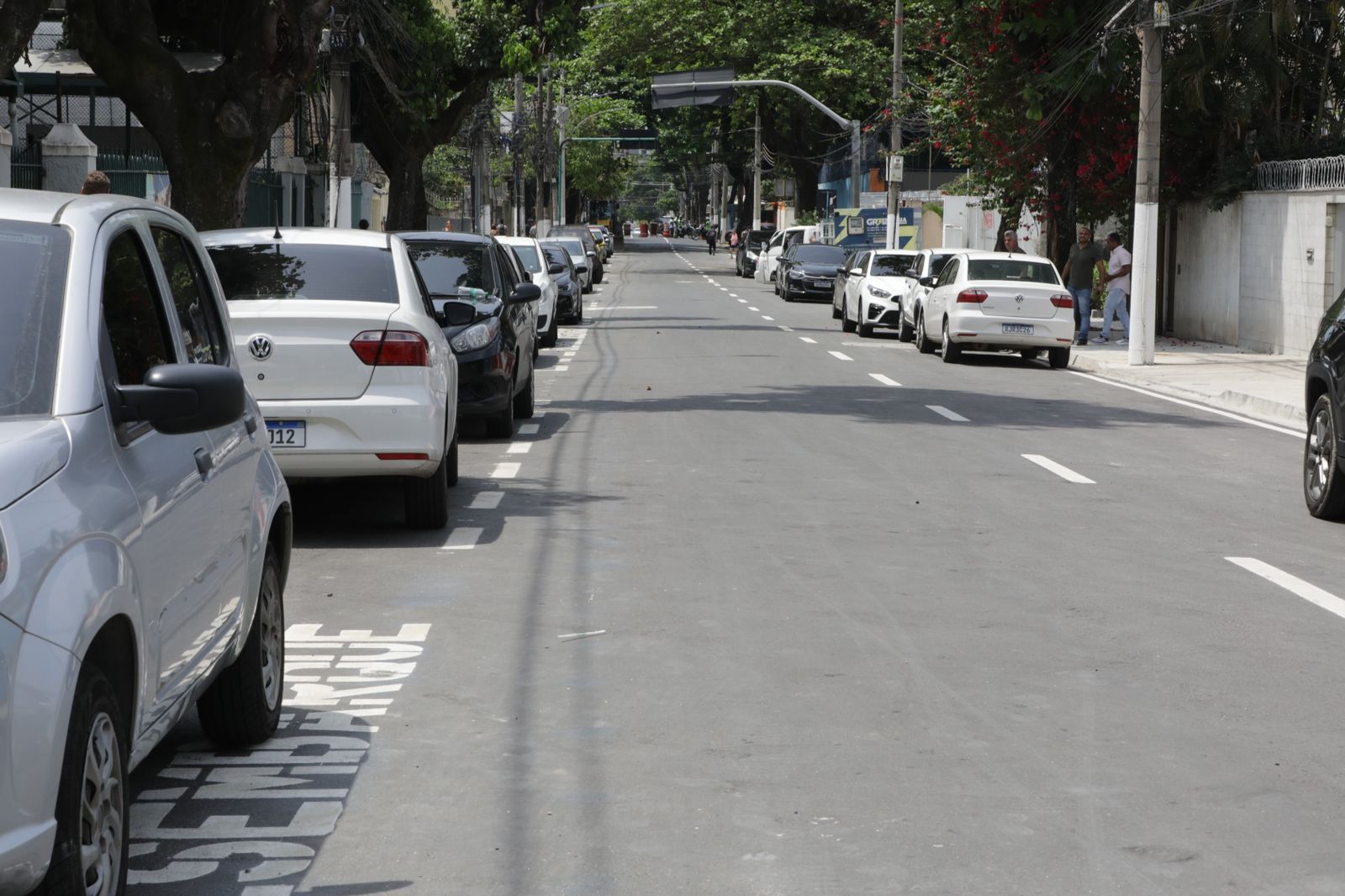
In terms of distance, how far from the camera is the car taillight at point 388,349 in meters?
9.59

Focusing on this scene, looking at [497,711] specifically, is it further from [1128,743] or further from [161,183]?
[161,183]

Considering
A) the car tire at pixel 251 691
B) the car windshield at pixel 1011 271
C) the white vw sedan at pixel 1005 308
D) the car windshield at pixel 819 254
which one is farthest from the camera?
the car windshield at pixel 819 254

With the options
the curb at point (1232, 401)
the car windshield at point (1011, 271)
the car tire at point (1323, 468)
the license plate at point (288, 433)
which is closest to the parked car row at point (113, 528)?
the license plate at point (288, 433)

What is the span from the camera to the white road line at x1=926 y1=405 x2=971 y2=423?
16.5 m

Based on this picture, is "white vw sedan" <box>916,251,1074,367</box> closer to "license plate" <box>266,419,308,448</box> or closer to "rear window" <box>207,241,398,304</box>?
"rear window" <box>207,241,398,304</box>

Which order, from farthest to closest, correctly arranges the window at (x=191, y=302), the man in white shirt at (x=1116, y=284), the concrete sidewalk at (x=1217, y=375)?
the man in white shirt at (x=1116, y=284) < the concrete sidewalk at (x=1217, y=375) < the window at (x=191, y=302)

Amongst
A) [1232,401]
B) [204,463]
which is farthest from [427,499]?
[1232,401]

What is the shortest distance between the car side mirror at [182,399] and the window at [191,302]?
2.38 ft

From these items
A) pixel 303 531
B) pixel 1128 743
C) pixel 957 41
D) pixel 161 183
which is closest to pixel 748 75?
pixel 957 41

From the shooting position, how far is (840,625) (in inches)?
297

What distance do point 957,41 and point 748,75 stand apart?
107ft

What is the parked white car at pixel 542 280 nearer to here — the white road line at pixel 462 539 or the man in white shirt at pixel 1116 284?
the man in white shirt at pixel 1116 284

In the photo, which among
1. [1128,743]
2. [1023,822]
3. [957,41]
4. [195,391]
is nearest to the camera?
[195,391]

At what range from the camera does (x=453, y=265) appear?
1556cm
